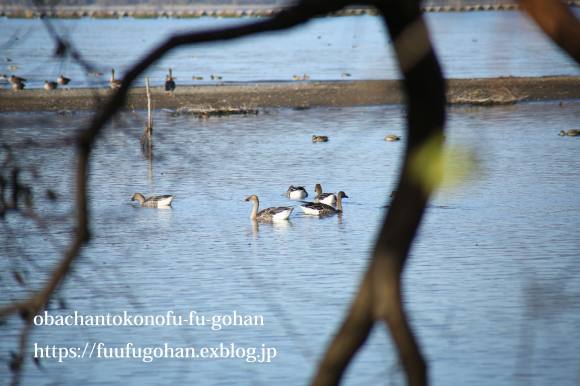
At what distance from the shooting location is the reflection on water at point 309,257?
882 centimetres

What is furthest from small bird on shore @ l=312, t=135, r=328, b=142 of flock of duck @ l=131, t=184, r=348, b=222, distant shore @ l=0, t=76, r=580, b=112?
distant shore @ l=0, t=76, r=580, b=112

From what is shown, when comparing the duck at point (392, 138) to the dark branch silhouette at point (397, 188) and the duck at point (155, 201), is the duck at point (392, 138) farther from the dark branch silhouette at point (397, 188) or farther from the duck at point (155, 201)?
the dark branch silhouette at point (397, 188)

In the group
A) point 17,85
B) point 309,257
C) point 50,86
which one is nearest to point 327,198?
point 309,257

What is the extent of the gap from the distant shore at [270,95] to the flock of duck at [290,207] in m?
14.9

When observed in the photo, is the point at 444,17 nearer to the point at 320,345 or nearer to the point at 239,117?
the point at 320,345

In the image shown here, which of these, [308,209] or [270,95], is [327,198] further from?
[270,95]

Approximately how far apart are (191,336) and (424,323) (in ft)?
7.49

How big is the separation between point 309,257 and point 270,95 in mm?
24348

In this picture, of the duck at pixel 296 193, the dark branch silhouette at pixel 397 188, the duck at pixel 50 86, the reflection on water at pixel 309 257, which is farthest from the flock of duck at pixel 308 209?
the duck at pixel 50 86

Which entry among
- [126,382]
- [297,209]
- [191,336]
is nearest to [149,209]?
[297,209]

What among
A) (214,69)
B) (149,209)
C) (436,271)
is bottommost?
(214,69)

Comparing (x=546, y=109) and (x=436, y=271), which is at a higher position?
(x=436, y=271)

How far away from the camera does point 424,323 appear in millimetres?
10617

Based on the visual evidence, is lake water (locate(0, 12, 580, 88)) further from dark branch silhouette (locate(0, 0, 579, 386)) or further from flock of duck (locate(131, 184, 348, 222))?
flock of duck (locate(131, 184, 348, 222))
